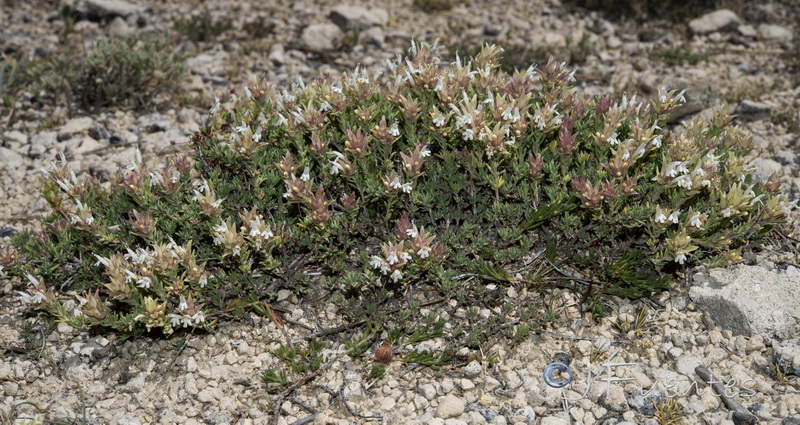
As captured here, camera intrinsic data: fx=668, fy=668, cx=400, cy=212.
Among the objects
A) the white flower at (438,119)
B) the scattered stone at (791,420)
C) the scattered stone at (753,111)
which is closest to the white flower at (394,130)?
the white flower at (438,119)

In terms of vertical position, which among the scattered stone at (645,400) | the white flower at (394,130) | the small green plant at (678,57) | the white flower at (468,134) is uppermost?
the white flower at (468,134)

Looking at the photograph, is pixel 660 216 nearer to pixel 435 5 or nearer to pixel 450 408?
pixel 450 408

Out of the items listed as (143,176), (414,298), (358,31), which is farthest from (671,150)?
(358,31)

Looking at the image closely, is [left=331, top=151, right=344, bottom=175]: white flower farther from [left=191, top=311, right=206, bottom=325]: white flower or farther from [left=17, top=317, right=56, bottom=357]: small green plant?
[left=17, top=317, right=56, bottom=357]: small green plant

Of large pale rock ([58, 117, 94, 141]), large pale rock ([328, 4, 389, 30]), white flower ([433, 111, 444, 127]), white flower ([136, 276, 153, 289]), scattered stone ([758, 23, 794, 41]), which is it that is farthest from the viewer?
large pale rock ([328, 4, 389, 30])

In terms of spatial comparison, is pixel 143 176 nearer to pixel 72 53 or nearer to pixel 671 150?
pixel 671 150

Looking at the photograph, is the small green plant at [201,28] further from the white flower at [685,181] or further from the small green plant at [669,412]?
the small green plant at [669,412]

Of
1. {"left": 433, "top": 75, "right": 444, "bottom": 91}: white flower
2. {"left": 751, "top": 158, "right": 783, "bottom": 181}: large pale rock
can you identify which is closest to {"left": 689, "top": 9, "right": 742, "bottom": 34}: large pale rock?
{"left": 751, "top": 158, "right": 783, "bottom": 181}: large pale rock
